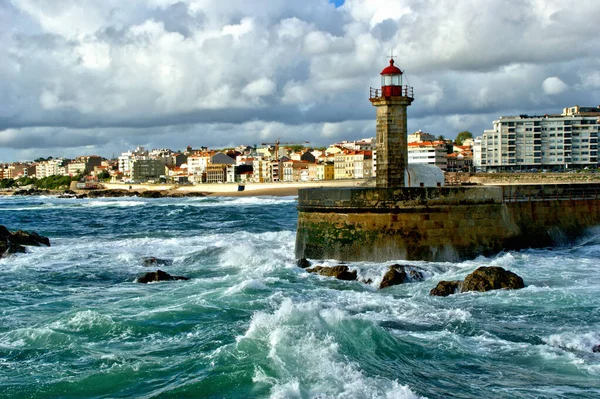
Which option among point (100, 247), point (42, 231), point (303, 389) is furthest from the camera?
point (42, 231)

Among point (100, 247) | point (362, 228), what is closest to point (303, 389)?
point (362, 228)

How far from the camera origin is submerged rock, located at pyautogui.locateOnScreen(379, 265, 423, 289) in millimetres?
13988

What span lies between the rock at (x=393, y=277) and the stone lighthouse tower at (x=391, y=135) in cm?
526

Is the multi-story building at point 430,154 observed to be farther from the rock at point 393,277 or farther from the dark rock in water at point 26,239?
the rock at point 393,277

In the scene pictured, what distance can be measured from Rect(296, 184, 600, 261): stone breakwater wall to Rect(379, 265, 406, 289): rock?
6.84 feet

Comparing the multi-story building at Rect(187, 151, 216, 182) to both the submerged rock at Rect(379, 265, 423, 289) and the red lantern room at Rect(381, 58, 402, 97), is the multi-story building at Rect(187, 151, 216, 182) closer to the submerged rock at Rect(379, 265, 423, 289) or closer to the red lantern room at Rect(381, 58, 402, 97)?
the red lantern room at Rect(381, 58, 402, 97)

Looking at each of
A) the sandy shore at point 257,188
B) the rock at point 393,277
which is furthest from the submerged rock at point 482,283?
the sandy shore at point 257,188

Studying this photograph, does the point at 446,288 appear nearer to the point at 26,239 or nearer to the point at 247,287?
the point at 247,287

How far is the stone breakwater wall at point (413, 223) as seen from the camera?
54.1 feet

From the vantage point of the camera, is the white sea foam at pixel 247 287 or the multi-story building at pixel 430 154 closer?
the white sea foam at pixel 247 287

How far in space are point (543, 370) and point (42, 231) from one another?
2696cm

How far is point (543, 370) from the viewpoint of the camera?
842 cm

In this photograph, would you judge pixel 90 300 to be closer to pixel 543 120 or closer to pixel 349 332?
pixel 349 332

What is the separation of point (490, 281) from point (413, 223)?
3.66 m
